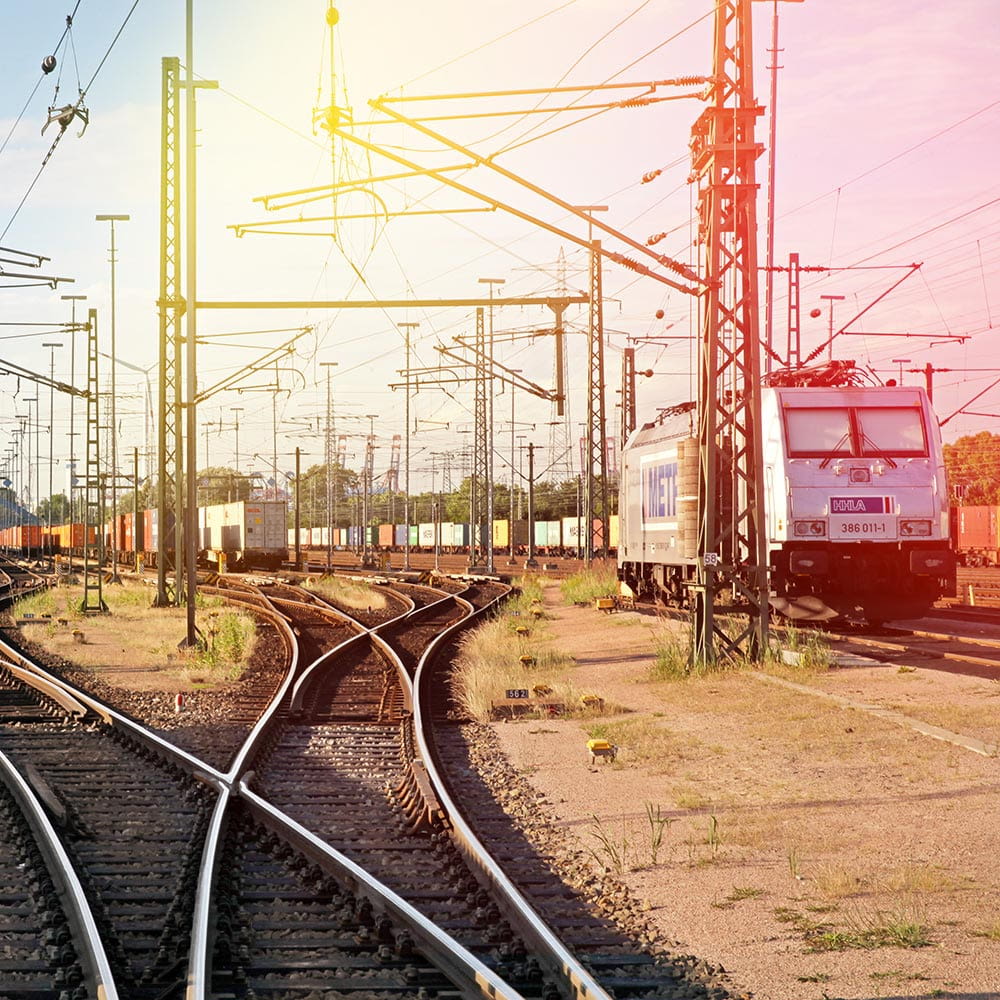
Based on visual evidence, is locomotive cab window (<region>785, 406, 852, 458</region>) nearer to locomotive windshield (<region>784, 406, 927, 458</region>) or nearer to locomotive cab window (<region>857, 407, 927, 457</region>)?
locomotive windshield (<region>784, 406, 927, 458</region>)

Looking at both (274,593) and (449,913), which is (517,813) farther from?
(274,593)

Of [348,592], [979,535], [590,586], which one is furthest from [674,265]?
[979,535]

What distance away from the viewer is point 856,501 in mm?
18469

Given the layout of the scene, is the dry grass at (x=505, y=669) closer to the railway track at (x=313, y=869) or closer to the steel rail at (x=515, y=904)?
the railway track at (x=313, y=869)

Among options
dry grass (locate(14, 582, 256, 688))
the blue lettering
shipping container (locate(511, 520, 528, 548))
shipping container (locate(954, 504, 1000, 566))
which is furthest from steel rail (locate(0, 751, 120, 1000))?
shipping container (locate(511, 520, 528, 548))

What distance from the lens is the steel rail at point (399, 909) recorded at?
5305 mm

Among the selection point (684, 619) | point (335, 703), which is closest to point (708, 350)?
point (335, 703)

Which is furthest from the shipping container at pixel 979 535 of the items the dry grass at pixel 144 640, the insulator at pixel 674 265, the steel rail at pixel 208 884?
the steel rail at pixel 208 884

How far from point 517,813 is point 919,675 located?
6968mm

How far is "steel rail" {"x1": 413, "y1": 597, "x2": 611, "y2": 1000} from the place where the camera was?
522cm

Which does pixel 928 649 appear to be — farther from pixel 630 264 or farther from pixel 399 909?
pixel 399 909

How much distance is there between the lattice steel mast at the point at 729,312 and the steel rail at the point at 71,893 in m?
9.01

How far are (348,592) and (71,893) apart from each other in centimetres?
3359

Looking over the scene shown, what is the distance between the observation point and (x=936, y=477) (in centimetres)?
1853
